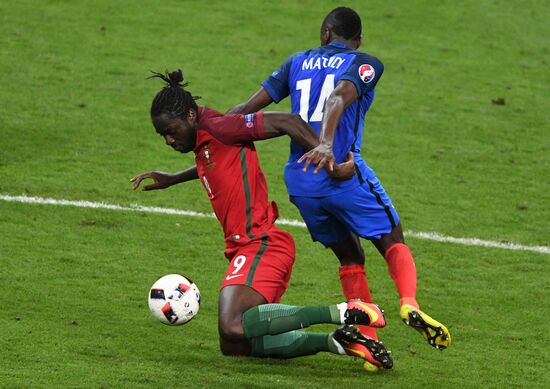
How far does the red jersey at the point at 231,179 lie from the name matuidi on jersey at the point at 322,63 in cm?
65

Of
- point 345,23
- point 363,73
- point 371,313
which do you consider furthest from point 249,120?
point 371,313

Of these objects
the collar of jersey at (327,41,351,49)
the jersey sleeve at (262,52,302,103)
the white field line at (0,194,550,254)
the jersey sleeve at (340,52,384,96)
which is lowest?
the white field line at (0,194,550,254)

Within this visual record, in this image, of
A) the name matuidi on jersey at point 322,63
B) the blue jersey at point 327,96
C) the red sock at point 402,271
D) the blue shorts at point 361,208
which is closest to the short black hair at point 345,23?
the blue jersey at point 327,96

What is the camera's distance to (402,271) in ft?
24.1

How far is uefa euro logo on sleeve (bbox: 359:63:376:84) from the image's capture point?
752 cm

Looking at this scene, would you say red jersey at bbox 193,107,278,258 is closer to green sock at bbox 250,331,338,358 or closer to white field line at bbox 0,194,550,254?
green sock at bbox 250,331,338,358

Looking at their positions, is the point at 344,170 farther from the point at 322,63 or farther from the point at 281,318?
the point at 281,318

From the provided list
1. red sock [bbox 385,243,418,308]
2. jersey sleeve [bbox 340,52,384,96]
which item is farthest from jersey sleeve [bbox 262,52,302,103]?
red sock [bbox 385,243,418,308]

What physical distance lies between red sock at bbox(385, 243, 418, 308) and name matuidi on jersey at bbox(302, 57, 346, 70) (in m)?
1.22

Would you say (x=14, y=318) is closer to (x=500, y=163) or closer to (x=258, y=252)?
(x=258, y=252)

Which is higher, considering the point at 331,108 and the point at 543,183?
the point at 331,108

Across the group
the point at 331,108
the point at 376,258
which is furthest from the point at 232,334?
the point at 376,258

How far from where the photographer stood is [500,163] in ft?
42.8

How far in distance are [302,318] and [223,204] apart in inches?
39.8
